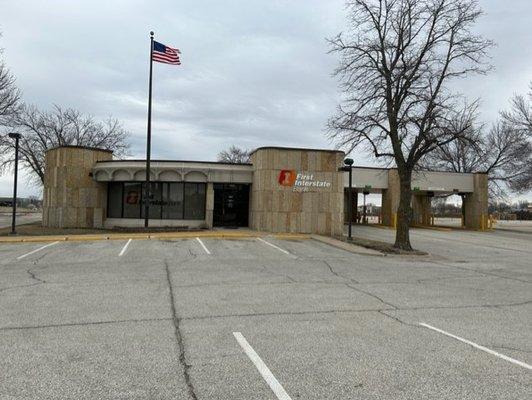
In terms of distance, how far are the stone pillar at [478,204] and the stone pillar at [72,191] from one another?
96.1ft

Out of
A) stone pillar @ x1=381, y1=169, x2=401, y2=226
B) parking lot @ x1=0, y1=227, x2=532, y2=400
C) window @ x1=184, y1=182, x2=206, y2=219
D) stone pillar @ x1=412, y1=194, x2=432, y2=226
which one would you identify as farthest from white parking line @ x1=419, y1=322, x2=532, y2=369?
stone pillar @ x1=412, y1=194, x2=432, y2=226

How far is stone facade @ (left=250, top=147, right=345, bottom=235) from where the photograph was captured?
26.1m

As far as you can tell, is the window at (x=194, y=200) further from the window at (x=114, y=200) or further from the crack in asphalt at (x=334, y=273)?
the crack in asphalt at (x=334, y=273)

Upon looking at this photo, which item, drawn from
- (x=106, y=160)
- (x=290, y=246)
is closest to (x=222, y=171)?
(x=106, y=160)

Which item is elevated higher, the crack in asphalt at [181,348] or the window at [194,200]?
the window at [194,200]

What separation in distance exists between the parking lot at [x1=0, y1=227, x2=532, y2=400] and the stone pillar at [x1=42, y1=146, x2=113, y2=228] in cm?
1548

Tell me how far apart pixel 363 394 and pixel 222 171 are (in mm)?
23875

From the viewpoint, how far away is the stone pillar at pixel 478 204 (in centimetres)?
4016

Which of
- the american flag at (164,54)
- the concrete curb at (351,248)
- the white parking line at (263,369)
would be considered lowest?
the white parking line at (263,369)

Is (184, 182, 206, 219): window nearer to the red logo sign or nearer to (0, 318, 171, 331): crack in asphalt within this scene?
the red logo sign

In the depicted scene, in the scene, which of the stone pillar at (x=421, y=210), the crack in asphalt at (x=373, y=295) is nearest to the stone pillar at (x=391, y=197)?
the stone pillar at (x=421, y=210)

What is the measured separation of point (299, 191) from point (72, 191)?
13.3 meters

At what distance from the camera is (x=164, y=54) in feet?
83.7

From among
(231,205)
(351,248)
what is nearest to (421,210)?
(231,205)
